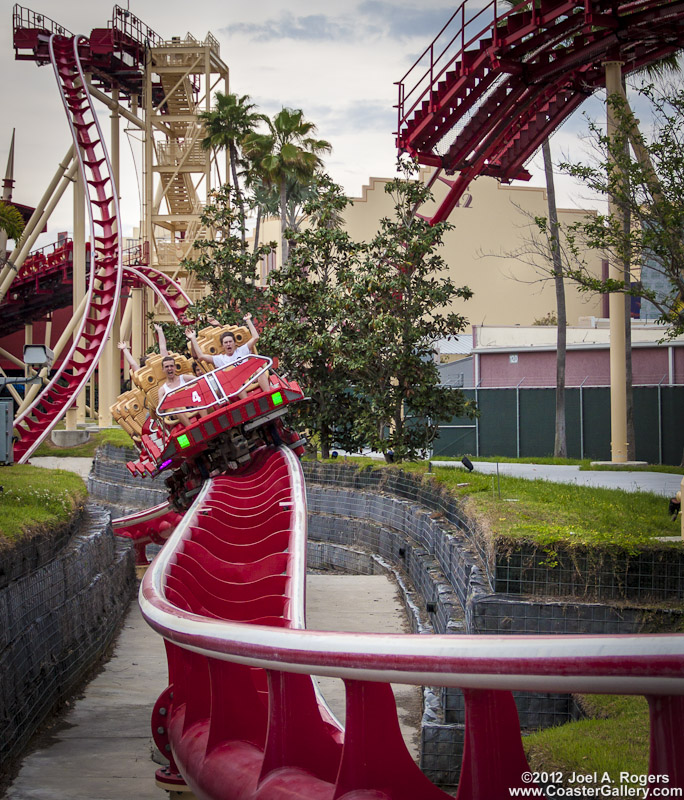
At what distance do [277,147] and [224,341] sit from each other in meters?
26.0

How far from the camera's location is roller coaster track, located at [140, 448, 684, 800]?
2.77 meters

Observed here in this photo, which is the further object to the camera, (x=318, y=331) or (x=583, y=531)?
(x=318, y=331)

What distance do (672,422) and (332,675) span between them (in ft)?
75.1

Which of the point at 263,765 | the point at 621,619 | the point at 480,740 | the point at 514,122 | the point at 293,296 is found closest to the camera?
the point at 480,740

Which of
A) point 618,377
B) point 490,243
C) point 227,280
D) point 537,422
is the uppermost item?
point 490,243

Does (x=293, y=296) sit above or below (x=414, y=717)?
above

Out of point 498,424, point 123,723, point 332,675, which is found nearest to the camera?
point 332,675

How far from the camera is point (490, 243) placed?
49.4 metres

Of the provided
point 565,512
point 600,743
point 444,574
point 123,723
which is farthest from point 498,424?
point 600,743

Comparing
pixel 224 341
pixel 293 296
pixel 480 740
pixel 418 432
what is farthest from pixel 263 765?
pixel 293 296

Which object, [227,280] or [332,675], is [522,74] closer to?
[227,280]

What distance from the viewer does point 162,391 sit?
550 inches

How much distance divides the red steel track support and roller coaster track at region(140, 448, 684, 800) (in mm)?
21086

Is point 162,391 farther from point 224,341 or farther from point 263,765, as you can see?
point 263,765
